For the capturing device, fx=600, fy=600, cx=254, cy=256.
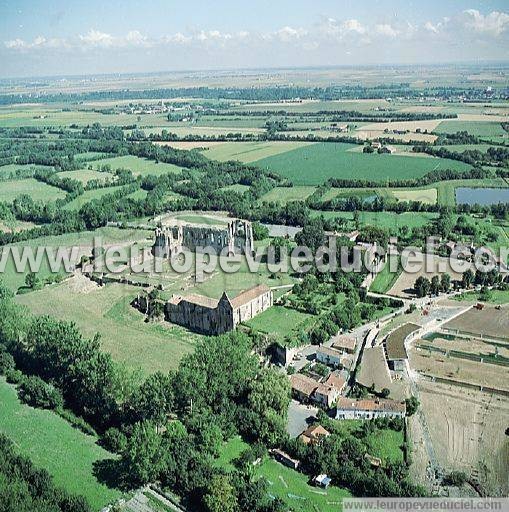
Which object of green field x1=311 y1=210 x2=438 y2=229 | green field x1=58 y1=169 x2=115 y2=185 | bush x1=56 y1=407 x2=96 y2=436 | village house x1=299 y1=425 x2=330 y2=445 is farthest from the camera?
green field x1=58 y1=169 x2=115 y2=185

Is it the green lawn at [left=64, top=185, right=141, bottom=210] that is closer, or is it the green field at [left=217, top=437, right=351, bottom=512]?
the green field at [left=217, top=437, right=351, bottom=512]

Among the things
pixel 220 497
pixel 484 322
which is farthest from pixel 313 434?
pixel 484 322

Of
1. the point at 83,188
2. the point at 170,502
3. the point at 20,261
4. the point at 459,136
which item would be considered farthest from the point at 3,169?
the point at 170,502

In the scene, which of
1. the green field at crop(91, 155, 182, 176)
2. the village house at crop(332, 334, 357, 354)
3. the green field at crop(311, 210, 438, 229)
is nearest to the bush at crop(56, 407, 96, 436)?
the village house at crop(332, 334, 357, 354)

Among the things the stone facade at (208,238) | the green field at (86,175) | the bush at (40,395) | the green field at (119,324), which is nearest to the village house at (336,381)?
the green field at (119,324)

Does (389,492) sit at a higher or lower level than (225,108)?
lower

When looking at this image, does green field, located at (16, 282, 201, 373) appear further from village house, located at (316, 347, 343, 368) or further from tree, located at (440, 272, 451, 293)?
tree, located at (440, 272, 451, 293)

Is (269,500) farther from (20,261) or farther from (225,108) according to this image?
(225,108)
